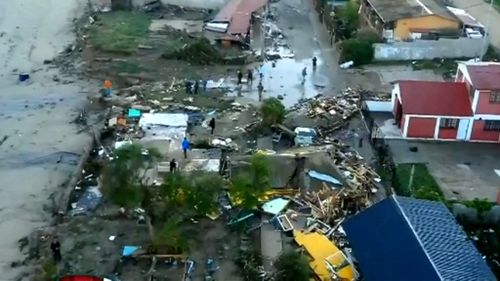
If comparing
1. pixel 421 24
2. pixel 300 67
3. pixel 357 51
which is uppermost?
pixel 421 24

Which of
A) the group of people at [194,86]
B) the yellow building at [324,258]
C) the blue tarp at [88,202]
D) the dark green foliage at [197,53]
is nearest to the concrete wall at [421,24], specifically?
the dark green foliage at [197,53]

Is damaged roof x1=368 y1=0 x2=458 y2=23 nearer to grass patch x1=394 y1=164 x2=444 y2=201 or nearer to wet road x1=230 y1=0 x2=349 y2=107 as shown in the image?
wet road x1=230 y1=0 x2=349 y2=107

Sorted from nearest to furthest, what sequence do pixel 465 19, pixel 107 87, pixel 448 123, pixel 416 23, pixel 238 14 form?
pixel 448 123
pixel 107 87
pixel 416 23
pixel 465 19
pixel 238 14

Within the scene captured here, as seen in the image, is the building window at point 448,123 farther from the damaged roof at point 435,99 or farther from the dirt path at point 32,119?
the dirt path at point 32,119

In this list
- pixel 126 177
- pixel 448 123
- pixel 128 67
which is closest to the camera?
pixel 126 177

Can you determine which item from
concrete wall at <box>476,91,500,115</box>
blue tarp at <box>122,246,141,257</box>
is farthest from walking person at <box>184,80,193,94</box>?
blue tarp at <box>122,246,141,257</box>

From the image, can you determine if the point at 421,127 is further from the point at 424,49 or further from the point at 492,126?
the point at 424,49

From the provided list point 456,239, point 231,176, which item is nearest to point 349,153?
point 231,176

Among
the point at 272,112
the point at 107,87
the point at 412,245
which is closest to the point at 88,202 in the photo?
the point at 272,112
